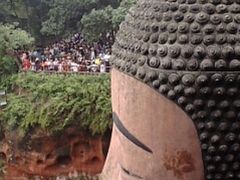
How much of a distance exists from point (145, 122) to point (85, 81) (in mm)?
7389

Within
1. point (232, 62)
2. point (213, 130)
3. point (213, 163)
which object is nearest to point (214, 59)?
point (232, 62)

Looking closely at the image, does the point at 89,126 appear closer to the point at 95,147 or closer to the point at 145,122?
the point at 95,147

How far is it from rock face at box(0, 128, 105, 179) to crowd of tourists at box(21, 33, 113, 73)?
172cm

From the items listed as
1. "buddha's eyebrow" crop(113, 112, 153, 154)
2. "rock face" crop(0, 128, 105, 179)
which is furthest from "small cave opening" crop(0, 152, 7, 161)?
"buddha's eyebrow" crop(113, 112, 153, 154)

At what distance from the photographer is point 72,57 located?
12.5m

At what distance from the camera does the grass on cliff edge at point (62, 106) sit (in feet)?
31.6

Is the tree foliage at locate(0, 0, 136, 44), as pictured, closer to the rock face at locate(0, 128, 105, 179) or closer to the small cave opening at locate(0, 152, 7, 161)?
the rock face at locate(0, 128, 105, 179)

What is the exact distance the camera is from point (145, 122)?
A: 9.05 ft

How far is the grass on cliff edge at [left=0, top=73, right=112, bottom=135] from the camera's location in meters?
9.62

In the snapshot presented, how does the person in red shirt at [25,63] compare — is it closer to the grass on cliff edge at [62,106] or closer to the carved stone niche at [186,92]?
the grass on cliff edge at [62,106]

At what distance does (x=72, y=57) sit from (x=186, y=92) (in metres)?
9.97

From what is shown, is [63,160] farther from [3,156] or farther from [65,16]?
[65,16]

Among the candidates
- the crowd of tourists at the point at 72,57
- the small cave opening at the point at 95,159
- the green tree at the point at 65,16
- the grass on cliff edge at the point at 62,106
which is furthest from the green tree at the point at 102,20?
the small cave opening at the point at 95,159

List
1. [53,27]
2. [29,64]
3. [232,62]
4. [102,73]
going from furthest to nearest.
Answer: [53,27] < [29,64] < [102,73] < [232,62]
